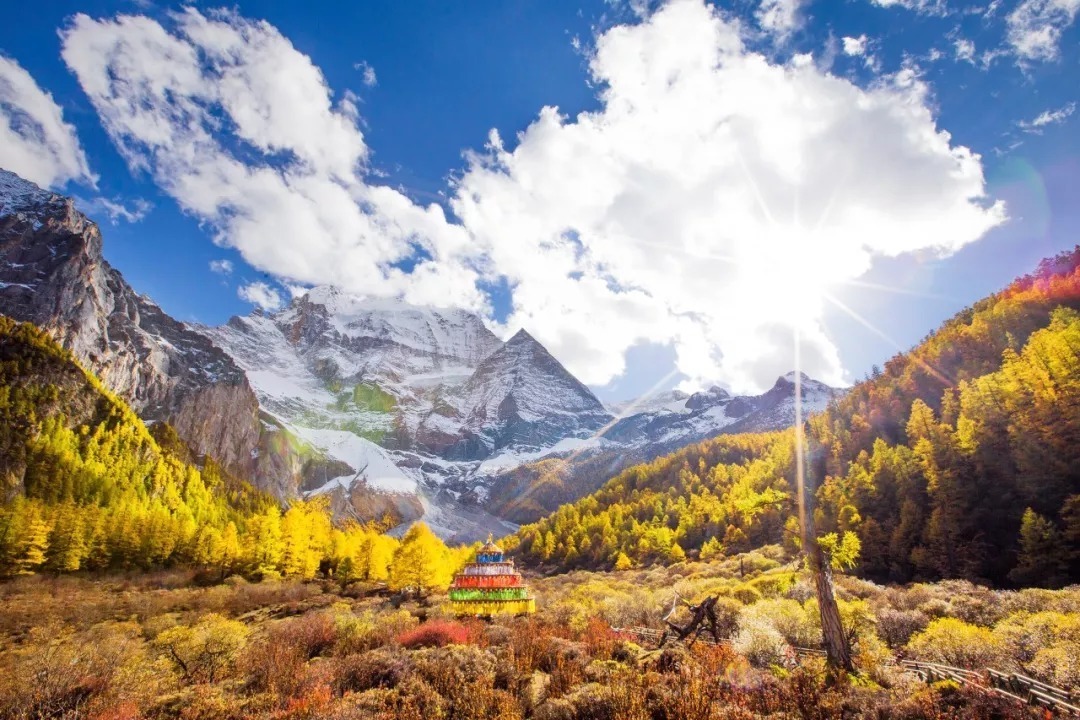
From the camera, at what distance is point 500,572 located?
→ 33.8 m

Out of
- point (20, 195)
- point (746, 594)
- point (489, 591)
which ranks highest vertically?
point (20, 195)

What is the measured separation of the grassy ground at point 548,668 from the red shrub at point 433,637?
93mm

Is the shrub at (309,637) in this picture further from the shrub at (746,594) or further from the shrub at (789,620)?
the shrub at (746,594)

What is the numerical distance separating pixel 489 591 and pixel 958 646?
24.4 m

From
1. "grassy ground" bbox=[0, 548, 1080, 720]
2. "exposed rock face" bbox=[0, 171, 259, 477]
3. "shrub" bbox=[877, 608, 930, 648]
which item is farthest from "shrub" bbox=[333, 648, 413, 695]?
"exposed rock face" bbox=[0, 171, 259, 477]

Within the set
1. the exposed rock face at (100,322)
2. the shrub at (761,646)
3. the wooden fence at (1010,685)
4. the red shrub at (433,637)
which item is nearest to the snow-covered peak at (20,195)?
the exposed rock face at (100,322)

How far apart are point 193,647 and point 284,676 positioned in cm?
703

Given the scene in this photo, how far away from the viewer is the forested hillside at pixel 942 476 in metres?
40.8

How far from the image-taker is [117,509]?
3012 inches

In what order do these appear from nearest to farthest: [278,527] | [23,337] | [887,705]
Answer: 1. [887,705]
2. [278,527]
3. [23,337]

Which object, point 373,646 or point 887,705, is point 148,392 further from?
point 887,705

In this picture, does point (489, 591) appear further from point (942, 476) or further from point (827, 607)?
point (942, 476)

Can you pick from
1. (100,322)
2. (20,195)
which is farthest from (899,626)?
(20,195)

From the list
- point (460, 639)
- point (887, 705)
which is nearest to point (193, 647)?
point (460, 639)
